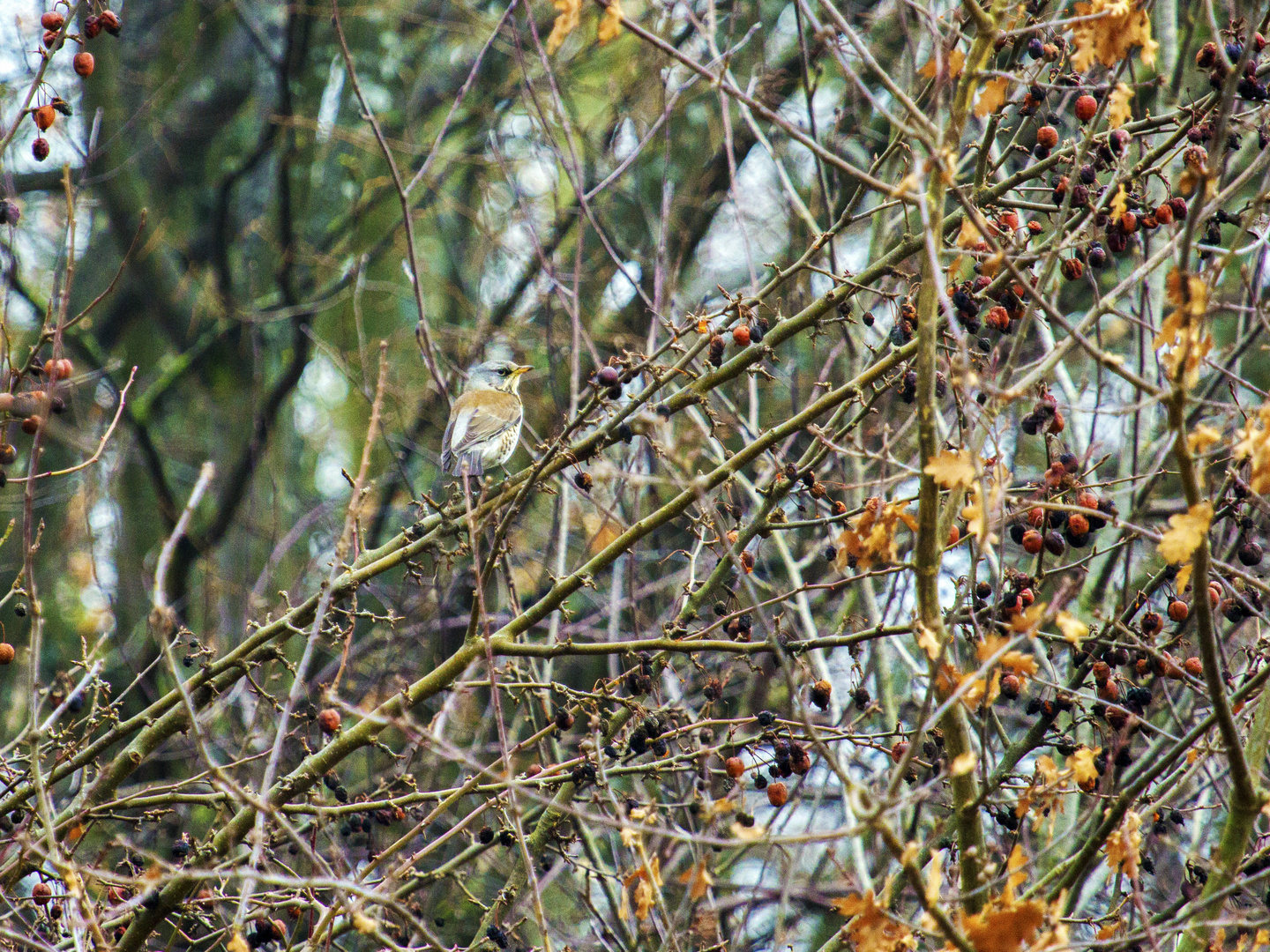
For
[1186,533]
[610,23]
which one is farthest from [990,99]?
[1186,533]

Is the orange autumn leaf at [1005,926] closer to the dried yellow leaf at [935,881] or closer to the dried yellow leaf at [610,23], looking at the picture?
the dried yellow leaf at [935,881]

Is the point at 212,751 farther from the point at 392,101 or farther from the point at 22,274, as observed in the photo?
the point at 392,101

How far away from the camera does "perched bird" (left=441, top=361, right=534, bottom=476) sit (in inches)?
231

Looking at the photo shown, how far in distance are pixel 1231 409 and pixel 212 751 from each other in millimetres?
6709

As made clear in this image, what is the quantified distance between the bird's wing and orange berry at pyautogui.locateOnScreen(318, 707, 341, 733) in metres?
2.25

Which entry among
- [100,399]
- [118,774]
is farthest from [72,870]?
[100,399]

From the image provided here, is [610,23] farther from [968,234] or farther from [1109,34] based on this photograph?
[1109,34]

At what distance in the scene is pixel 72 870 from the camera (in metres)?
2.67

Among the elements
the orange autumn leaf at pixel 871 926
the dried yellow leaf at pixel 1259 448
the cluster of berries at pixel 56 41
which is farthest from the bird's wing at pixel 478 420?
the dried yellow leaf at pixel 1259 448

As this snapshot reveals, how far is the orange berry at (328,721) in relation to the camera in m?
3.48

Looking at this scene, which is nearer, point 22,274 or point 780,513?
point 780,513

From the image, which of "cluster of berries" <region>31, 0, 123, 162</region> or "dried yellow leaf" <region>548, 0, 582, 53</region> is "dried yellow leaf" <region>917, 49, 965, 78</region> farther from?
"cluster of berries" <region>31, 0, 123, 162</region>

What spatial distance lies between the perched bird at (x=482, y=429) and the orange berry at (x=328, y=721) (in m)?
1.98

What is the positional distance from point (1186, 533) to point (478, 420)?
4104mm
